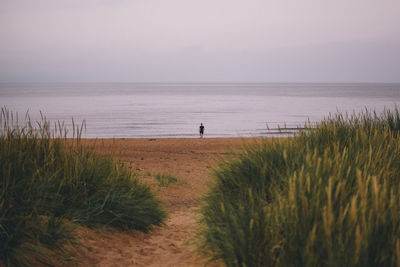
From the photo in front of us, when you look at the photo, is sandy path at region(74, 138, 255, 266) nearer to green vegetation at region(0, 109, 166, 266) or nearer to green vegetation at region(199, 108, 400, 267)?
green vegetation at region(0, 109, 166, 266)

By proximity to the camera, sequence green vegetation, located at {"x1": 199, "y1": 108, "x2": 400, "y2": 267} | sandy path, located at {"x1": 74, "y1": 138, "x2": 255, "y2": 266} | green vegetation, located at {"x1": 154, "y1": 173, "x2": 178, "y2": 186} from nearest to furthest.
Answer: green vegetation, located at {"x1": 199, "y1": 108, "x2": 400, "y2": 267} < sandy path, located at {"x1": 74, "y1": 138, "x2": 255, "y2": 266} < green vegetation, located at {"x1": 154, "y1": 173, "x2": 178, "y2": 186}

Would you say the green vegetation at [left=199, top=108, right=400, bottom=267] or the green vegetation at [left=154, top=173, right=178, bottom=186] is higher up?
the green vegetation at [left=199, top=108, right=400, bottom=267]

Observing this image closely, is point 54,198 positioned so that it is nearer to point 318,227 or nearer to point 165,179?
point 318,227

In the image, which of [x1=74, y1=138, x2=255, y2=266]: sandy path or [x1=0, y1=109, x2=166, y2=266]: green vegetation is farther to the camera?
[x1=74, y1=138, x2=255, y2=266]: sandy path

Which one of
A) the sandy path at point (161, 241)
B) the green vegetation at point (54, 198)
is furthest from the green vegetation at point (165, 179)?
the green vegetation at point (54, 198)

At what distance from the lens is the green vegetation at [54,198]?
4.00m

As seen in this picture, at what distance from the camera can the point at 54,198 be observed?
480 cm

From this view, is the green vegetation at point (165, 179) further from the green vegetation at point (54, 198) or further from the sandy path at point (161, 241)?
the green vegetation at point (54, 198)

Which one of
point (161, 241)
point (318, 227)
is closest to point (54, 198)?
point (161, 241)

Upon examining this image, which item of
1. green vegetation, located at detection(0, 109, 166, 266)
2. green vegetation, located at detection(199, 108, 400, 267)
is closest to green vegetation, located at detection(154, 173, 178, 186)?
green vegetation, located at detection(0, 109, 166, 266)

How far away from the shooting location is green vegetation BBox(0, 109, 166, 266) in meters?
4.00

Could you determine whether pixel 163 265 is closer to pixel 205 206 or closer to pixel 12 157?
pixel 205 206

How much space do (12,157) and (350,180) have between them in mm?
4346

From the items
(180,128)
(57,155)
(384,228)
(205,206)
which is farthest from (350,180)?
(180,128)
